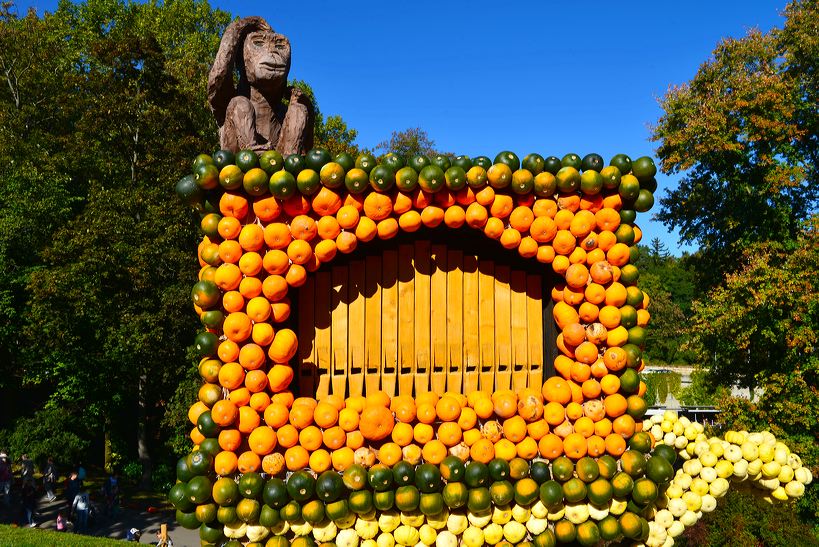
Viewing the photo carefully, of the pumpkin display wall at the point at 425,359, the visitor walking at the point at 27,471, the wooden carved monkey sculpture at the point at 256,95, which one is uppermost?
the wooden carved monkey sculpture at the point at 256,95

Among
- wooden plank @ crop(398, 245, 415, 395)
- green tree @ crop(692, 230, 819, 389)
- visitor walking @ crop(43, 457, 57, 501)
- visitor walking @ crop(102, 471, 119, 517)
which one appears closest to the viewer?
wooden plank @ crop(398, 245, 415, 395)

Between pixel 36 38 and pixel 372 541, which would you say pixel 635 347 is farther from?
pixel 36 38

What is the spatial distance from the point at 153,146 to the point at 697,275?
17.6 m

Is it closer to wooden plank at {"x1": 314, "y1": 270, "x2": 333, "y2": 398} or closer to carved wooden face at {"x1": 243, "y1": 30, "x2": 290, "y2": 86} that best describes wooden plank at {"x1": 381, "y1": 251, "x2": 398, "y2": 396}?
wooden plank at {"x1": 314, "y1": 270, "x2": 333, "y2": 398}

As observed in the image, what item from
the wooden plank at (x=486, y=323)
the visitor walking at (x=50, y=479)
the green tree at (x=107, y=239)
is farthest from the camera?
the visitor walking at (x=50, y=479)

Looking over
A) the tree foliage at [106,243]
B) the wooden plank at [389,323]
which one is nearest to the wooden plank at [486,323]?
the wooden plank at [389,323]

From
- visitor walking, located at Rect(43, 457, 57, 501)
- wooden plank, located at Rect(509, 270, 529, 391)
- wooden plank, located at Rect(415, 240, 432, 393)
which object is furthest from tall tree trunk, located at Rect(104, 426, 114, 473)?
wooden plank, located at Rect(509, 270, 529, 391)

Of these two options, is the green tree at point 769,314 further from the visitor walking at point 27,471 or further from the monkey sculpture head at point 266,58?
the visitor walking at point 27,471

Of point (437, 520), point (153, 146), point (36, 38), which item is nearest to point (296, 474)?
point (437, 520)

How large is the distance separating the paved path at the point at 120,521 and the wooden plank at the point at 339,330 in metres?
8.84

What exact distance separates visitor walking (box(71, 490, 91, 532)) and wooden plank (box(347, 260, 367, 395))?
393 inches

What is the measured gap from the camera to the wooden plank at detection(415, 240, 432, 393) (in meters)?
5.13

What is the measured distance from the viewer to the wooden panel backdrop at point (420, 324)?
16.5ft

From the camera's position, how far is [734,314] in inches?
539
